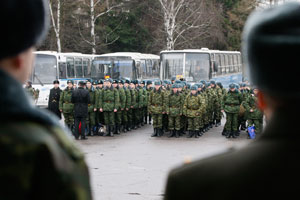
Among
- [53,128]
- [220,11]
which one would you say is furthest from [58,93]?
[220,11]

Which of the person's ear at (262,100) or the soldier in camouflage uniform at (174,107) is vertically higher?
the person's ear at (262,100)

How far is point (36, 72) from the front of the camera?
2836 centimetres

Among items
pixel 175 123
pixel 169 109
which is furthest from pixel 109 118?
pixel 175 123

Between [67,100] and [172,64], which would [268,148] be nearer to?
[67,100]

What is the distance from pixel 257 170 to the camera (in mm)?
1749

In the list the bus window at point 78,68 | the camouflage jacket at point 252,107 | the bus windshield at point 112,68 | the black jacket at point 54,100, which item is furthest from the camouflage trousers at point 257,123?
the bus window at point 78,68

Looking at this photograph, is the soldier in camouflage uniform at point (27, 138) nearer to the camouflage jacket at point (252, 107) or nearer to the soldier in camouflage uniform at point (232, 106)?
the camouflage jacket at point (252, 107)

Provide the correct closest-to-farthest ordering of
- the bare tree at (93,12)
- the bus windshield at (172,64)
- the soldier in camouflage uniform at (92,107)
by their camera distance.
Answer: the soldier in camouflage uniform at (92,107) < the bus windshield at (172,64) < the bare tree at (93,12)

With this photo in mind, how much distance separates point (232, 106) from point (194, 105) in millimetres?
1207

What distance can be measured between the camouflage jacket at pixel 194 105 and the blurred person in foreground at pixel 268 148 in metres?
16.4

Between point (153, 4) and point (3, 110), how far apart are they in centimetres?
5168

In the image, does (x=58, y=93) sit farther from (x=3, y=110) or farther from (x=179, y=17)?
(x=179, y=17)

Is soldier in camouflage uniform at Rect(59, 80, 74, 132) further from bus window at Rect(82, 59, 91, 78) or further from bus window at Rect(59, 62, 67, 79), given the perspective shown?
bus window at Rect(82, 59, 91, 78)

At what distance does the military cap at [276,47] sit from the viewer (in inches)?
69.8
